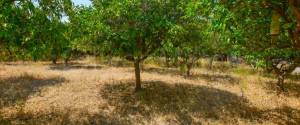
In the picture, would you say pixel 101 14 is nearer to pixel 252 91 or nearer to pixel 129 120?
pixel 129 120

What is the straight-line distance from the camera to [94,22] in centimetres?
2545

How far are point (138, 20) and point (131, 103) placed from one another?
531 cm

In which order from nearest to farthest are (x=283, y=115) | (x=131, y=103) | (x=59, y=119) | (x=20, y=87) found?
1. (x=59, y=119)
2. (x=131, y=103)
3. (x=283, y=115)
4. (x=20, y=87)

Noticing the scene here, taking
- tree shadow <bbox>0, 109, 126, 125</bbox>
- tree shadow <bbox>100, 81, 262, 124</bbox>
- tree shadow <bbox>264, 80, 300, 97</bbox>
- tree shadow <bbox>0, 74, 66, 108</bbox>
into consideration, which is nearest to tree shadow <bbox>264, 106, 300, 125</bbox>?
tree shadow <bbox>100, 81, 262, 124</bbox>

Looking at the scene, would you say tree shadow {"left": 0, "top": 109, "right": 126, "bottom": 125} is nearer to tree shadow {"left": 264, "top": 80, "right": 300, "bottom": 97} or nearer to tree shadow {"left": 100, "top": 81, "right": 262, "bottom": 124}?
tree shadow {"left": 100, "top": 81, "right": 262, "bottom": 124}

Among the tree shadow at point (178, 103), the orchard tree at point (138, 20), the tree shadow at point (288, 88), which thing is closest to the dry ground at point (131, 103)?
the tree shadow at point (178, 103)

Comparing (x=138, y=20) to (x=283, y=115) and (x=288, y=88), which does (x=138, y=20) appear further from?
(x=288, y=88)

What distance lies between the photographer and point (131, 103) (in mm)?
25609

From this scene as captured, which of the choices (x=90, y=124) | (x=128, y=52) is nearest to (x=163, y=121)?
(x=90, y=124)

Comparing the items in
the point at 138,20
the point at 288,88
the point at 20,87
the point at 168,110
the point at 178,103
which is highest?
the point at 138,20

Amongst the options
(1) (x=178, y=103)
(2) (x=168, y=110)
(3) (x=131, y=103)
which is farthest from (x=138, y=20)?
(1) (x=178, y=103)

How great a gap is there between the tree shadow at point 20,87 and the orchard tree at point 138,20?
730cm

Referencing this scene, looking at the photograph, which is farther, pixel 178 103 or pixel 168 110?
pixel 178 103

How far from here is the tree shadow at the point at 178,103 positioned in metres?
24.5
